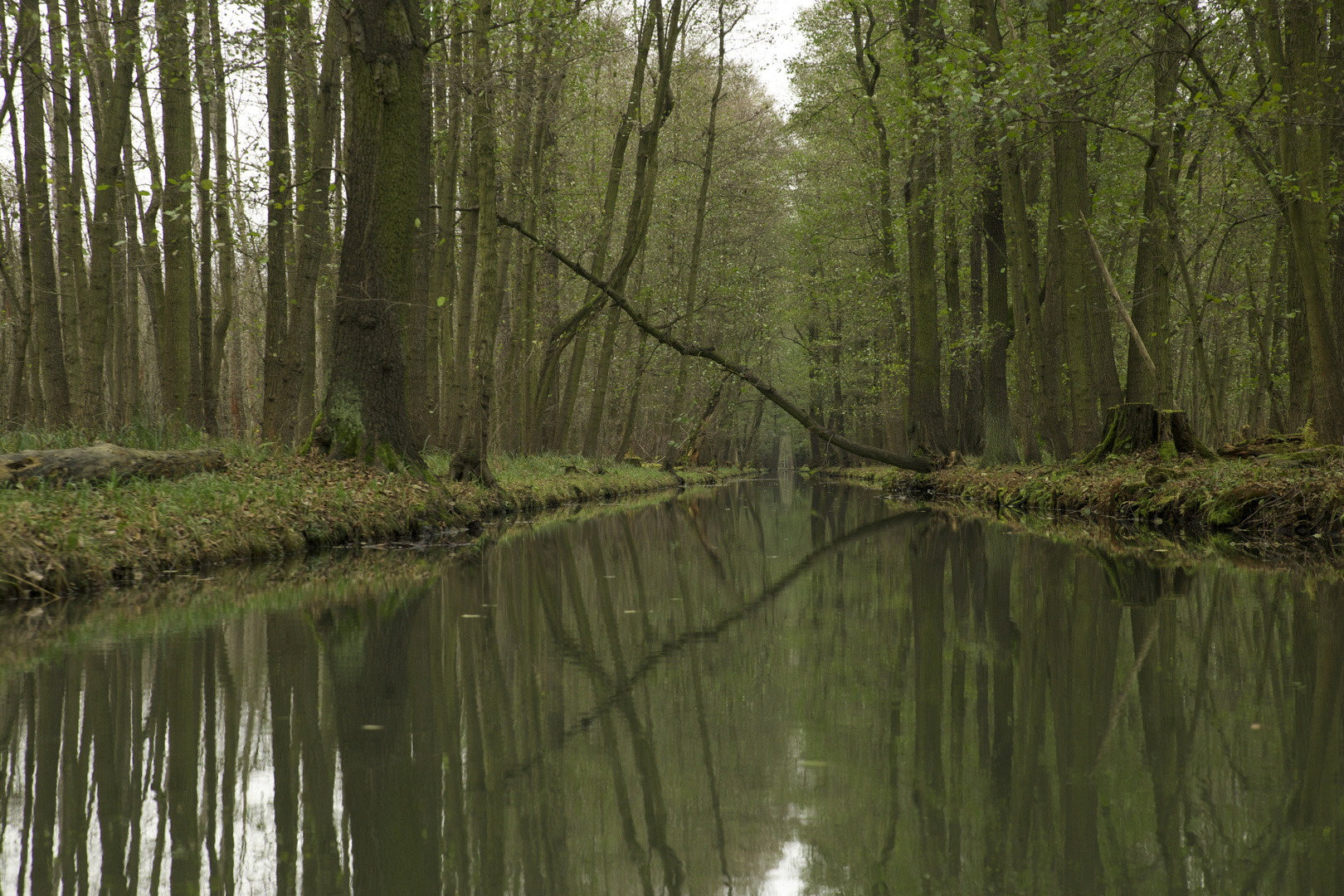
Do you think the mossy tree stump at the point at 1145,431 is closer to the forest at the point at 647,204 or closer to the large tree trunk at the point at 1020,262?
the forest at the point at 647,204

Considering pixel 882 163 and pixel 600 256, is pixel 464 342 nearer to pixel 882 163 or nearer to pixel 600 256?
pixel 600 256

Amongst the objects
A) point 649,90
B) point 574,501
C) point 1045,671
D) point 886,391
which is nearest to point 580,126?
point 649,90

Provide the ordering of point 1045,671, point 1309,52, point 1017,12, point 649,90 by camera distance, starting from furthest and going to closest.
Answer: point 649,90
point 1017,12
point 1309,52
point 1045,671

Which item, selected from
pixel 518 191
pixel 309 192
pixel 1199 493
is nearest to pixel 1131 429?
pixel 1199 493

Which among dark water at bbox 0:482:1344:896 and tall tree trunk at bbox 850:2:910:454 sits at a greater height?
tall tree trunk at bbox 850:2:910:454

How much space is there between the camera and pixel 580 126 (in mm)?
23750

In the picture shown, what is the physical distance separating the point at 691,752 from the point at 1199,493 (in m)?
8.74

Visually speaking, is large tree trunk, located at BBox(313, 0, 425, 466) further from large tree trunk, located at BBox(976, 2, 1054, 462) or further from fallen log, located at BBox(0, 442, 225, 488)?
large tree trunk, located at BBox(976, 2, 1054, 462)

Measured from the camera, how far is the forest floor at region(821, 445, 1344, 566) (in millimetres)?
8031

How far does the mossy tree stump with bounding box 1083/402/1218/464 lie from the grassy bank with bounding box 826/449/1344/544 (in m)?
0.26

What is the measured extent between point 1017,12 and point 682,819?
15.7m

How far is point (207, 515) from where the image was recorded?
713 centimetres

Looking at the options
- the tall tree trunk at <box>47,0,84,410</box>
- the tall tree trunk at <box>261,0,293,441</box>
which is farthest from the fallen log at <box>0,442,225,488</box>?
the tall tree trunk at <box>47,0,84,410</box>

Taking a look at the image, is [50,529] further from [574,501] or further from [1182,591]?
[574,501]
